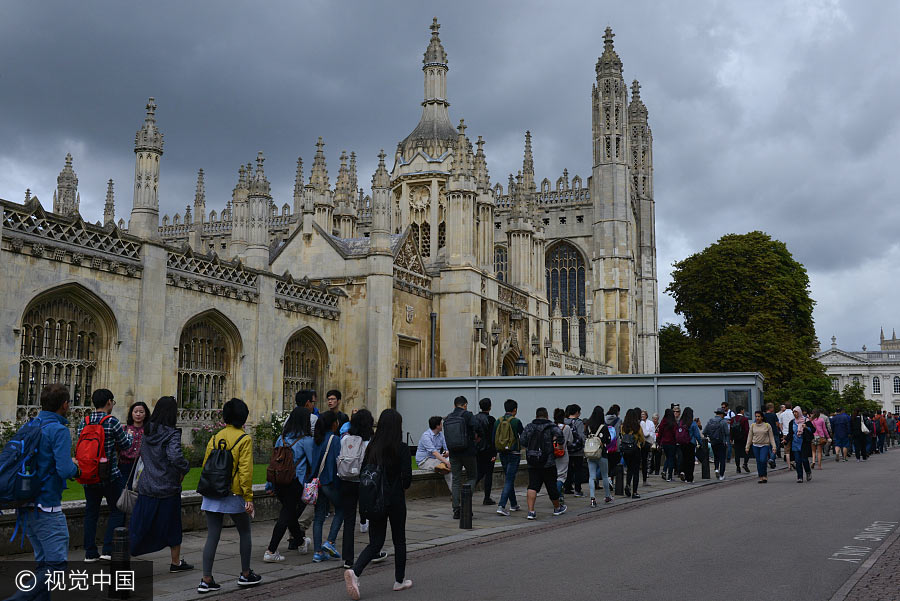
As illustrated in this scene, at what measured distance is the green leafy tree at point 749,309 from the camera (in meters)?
47.1

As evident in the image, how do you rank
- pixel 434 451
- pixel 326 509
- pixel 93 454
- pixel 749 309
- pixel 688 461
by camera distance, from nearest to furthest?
1. pixel 93 454
2. pixel 326 509
3. pixel 434 451
4. pixel 688 461
5. pixel 749 309

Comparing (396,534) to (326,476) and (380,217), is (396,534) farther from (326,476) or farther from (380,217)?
(380,217)

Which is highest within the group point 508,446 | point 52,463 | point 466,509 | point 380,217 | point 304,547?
point 380,217

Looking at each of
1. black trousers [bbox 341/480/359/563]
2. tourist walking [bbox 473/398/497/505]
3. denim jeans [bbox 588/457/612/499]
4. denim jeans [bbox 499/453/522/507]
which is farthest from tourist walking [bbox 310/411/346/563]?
denim jeans [bbox 588/457/612/499]

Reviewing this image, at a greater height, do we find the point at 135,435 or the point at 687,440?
→ the point at 135,435

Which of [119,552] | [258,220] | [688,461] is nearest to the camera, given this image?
[119,552]

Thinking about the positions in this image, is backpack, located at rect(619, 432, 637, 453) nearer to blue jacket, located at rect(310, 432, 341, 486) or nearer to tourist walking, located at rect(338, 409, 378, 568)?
blue jacket, located at rect(310, 432, 341, 486)

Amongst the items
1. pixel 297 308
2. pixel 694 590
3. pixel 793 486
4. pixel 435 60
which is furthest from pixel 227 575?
pixel 435 60

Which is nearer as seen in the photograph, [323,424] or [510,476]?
[323,424]

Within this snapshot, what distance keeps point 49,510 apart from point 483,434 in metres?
7.61

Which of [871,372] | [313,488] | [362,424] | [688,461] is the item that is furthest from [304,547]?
[871,372]

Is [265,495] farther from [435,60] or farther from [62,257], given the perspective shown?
[435,60]

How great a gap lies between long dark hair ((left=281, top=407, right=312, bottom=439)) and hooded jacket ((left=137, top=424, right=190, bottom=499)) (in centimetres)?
148

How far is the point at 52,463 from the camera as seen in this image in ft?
19.1
